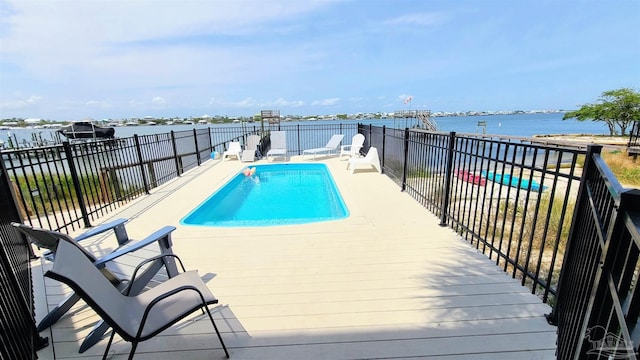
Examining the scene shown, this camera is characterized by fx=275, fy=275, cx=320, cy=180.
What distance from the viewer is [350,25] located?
41.2 ft

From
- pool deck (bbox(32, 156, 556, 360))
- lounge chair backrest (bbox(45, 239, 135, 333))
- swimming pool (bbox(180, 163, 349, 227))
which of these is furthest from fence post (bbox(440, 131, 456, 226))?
lounge chair backrest (bbox(45, 239, 135, 333))

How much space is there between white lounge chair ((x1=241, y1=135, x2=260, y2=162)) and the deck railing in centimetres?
159

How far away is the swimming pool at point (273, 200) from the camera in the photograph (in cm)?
547

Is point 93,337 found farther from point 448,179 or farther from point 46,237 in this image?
point 448,179

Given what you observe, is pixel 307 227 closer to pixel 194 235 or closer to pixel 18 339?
pixel 194 235

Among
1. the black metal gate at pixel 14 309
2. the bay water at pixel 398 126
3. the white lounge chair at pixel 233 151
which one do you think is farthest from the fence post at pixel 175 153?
the black metal gate at pixel 14 309

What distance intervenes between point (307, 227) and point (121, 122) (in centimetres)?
5780

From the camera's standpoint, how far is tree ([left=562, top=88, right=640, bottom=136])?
1116 inches

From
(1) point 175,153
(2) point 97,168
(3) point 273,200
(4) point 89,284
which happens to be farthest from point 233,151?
(4) point 89,284

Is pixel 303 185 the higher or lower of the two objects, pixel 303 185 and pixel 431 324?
the lower

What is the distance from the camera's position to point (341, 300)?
92.4 inches

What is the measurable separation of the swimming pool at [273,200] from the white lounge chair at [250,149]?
81 centimetres

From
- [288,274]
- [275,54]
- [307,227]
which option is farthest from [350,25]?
[288,274]

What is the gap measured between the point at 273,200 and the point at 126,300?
5.12 meters
